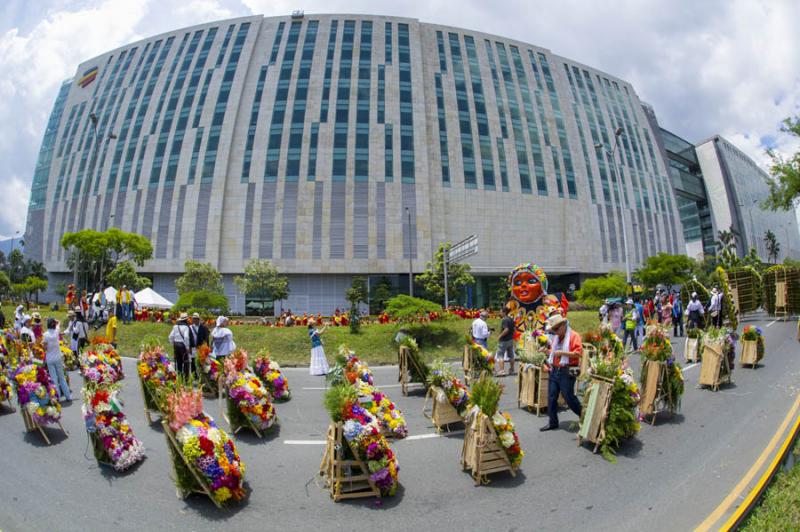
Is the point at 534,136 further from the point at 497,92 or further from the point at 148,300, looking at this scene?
the point at 148,300

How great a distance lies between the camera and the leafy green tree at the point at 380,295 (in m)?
44.8

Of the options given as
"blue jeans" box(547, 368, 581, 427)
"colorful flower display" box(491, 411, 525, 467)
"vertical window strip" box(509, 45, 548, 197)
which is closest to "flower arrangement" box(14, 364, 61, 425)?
"colorful flower display" box(491, 411, 525, 467)

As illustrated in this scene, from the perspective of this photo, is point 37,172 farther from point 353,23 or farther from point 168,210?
point 353,23

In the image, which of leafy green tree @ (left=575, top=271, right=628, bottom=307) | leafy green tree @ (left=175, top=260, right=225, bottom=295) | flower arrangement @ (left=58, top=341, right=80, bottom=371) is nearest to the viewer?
flower arrangement @ (left=58, top=341, right=80, bottom=371)

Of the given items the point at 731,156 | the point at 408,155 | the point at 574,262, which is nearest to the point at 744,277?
the point at 574,262

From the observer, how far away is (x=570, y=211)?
171 ft

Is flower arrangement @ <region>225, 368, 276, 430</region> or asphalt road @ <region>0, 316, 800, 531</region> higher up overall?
flower arrangement @ <region>225, 368, 276, 430</region>

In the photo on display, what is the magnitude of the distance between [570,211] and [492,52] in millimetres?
22288

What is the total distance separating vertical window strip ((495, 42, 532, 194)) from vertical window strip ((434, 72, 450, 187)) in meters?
8.55

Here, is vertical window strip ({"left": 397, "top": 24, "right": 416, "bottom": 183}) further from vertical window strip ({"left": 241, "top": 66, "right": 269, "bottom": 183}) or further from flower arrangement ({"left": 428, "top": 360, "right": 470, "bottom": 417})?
flower arrangement ({"left": 428, "top": 360, "right": 470, "bottom": 417})

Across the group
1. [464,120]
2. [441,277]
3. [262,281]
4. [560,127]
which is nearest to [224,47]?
[464,120]

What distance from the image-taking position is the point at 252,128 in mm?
47750

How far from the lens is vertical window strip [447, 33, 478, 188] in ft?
160

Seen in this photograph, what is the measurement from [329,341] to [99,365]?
10584 mm
